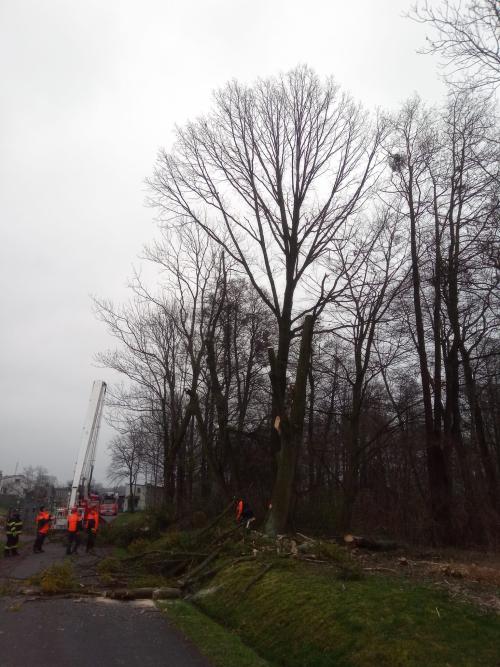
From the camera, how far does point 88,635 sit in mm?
8578

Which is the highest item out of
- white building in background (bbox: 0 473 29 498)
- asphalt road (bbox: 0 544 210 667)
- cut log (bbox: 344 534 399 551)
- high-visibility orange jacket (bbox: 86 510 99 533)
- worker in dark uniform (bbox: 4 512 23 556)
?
white building in background (bbox: 0 473 29 498)

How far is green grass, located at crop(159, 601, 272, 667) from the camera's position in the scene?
291 inches

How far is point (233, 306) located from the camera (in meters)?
28.2

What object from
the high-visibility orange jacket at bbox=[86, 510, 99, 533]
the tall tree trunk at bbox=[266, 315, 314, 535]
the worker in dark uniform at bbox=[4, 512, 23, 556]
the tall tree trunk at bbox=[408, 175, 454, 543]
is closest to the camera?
the tall tree trunk at bbox=[266, 315, 314, 535]

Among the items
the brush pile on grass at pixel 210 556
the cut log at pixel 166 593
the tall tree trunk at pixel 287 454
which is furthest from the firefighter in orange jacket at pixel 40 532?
the cut log at pixel 166 593

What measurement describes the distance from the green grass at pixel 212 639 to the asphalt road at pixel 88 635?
0.17m

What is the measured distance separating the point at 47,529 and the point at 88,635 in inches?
554

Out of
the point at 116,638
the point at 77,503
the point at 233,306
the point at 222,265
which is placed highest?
the point at 222,265

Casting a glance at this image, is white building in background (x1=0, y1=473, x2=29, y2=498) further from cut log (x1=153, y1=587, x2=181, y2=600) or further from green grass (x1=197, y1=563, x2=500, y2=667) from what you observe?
green grass (x1=197, y1=563, x2=500, y2=667)

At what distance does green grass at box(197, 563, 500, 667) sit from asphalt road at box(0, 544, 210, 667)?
127 centimetres

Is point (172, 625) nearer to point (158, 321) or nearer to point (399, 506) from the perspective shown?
point (399, 506)

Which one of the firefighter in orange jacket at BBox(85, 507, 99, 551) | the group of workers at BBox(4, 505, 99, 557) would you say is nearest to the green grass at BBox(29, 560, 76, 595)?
the group of workers at BBox(4, 505, 99, 557)

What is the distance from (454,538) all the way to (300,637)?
43.0 ft

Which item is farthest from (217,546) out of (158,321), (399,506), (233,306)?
(158,321)
